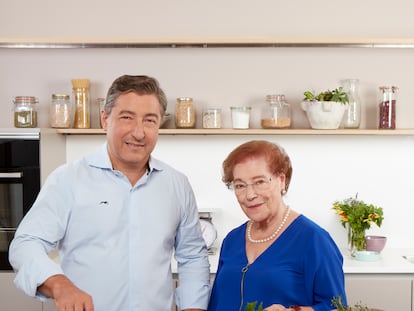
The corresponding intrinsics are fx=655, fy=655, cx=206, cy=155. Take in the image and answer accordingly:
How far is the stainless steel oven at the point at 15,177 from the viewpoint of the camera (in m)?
3.44

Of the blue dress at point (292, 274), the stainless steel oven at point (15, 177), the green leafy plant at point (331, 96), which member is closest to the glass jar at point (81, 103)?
the stainless steel oven at point (15, 177)

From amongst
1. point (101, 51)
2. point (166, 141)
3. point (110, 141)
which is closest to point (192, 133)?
point (166, 141)

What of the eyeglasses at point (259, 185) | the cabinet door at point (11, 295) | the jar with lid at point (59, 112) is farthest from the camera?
the jar with lid at point (59, 112)

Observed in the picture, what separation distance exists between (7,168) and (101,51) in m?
0.92

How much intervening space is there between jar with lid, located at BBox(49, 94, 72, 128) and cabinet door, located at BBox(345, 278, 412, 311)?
1.77m

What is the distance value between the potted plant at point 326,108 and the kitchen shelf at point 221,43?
31 centimetres

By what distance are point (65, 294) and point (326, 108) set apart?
7.75ft

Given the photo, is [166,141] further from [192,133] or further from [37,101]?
[37,101]

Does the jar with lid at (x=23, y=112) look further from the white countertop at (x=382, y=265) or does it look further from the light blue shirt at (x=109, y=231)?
the white countertop at (x=382, y=265)

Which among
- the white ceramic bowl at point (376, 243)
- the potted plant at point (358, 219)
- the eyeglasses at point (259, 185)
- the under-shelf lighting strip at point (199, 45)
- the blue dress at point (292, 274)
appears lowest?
the white ceramic bowl at point (376, 243)

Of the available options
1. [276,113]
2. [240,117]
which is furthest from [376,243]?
[240,117]

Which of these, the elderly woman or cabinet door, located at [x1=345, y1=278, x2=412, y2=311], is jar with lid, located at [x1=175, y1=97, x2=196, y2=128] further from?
the elderly woman

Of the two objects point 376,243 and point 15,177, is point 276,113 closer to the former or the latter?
point 376,243

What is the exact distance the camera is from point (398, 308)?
3.32 metres
